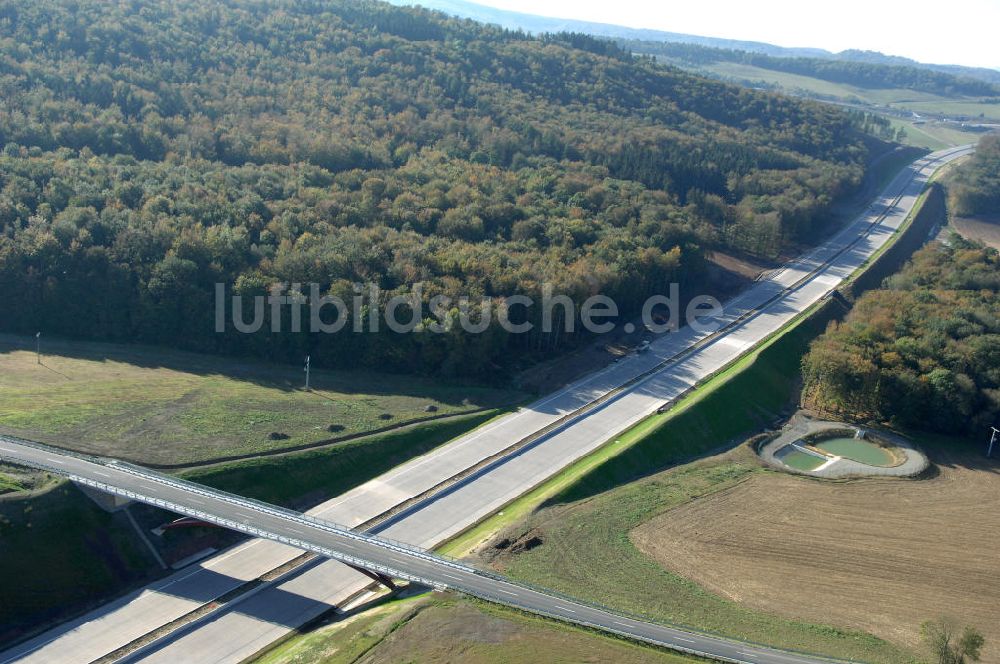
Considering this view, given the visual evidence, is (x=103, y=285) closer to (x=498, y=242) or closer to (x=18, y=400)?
(x=18, y=400)

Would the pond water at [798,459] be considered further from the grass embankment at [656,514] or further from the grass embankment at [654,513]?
the grass embankment at [654,513]

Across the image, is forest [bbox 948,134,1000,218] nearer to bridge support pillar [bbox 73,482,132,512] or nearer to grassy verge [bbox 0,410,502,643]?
grassy verge [bbox 0,410,502,643]

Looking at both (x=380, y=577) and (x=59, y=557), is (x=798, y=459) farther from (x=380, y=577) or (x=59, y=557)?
(x=59, y=557)

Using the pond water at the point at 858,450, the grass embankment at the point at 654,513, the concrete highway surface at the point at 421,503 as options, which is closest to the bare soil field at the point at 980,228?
the concrete highway surface at the point at 421,503

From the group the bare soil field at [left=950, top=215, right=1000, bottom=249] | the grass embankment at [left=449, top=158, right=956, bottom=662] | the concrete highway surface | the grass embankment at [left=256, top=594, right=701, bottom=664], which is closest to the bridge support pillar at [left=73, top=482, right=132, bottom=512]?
the concrete highway surface

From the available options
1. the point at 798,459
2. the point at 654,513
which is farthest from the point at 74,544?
the point at 798,459

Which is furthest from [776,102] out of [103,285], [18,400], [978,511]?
[18,400]
